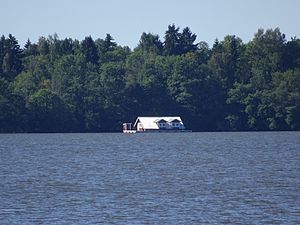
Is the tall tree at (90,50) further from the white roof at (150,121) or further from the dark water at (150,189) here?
the dark water at (150,189)

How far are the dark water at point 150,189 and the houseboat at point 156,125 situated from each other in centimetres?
7190

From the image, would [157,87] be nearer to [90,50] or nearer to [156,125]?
[156,125]

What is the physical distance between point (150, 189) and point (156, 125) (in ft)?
340

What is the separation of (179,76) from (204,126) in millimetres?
8311

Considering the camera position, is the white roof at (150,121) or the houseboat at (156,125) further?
the white roof at (150,121)

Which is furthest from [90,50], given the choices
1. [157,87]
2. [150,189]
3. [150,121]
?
[150,189]

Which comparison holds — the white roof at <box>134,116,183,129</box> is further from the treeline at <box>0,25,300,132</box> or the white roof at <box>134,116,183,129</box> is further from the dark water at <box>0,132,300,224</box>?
the dark water at <box>0,132,300,224</box>

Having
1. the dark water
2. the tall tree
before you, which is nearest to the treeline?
the tall tree

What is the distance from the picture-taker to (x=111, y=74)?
6078 inches

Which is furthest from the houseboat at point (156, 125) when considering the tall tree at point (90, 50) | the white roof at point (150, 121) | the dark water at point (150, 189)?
the dark water at point (150, 189)

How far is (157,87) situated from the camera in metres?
152

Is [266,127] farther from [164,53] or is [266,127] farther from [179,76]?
[164,53]

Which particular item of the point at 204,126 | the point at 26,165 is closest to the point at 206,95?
the point at 204,126

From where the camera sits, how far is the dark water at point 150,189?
35375 millimetres
